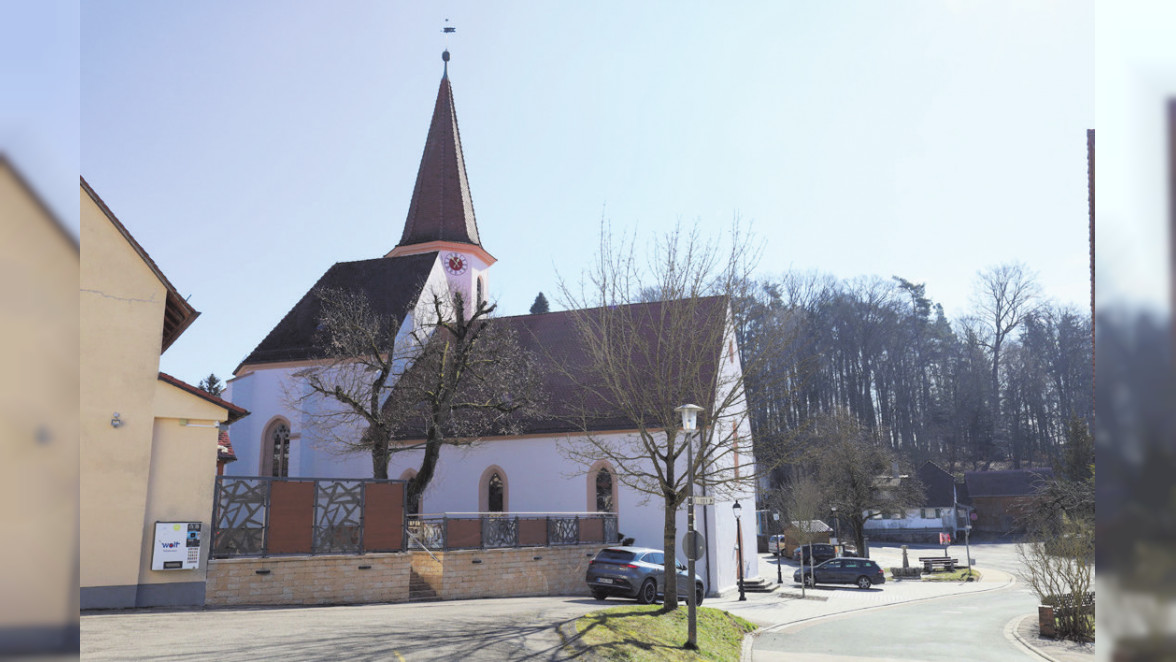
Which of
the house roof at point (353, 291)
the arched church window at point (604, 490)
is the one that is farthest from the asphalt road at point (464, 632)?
the house roof at point (353, 291)

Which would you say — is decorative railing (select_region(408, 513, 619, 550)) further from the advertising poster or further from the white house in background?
the white house in background

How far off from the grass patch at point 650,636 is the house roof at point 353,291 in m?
21.4

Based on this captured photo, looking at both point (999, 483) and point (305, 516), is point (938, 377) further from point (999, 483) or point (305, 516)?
point (305, 516)

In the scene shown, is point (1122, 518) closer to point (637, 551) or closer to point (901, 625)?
point (637, 551)

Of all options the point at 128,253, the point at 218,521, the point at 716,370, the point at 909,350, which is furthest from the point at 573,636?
the point at 909,350

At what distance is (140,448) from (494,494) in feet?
61.8

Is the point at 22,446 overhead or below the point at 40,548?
overhead

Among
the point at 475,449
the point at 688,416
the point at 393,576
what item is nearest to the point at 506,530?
the point at 393,576

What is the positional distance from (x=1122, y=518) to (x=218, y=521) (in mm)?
20286

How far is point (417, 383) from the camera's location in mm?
29203

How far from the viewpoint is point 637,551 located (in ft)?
73.6

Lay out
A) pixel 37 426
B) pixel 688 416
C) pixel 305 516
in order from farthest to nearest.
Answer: pixel 305 516 < pixel 688 416 < pixel 37 426

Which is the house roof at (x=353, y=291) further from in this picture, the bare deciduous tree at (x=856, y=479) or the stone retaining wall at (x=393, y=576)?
the bare deciduous tree at (x=856, y=479)

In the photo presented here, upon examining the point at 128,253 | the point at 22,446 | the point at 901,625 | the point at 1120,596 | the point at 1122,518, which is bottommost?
the point at 901,625
